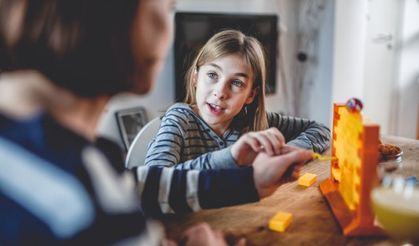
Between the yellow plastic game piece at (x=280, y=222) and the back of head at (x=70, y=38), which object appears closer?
the back of head at (x=70, y=38)

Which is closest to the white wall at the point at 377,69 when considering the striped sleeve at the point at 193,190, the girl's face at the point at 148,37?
the striped sleeve at the point at 193,190

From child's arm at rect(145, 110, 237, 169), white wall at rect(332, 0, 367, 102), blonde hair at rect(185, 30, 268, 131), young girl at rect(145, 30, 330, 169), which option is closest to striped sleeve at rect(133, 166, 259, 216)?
child's arm at rect(145, 110, 237, 169)

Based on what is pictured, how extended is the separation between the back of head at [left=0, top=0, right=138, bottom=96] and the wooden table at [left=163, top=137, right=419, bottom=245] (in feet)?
1.29

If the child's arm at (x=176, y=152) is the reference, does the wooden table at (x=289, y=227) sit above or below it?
below

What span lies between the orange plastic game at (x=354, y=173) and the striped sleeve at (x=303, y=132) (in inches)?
13.6

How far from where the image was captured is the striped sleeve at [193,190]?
891mm

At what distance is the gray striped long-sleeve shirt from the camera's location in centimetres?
126

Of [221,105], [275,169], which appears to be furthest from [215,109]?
[275,169]

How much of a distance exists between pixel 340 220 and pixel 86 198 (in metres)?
0.56

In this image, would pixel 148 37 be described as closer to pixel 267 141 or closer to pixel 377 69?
pixel 267 141

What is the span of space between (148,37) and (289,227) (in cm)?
47

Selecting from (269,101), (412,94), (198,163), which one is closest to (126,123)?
(269,101)

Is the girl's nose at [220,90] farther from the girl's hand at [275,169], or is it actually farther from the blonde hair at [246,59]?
the girl's hand at [275,169]

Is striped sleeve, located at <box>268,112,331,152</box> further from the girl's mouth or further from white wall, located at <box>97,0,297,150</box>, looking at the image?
white wall, located at <box>97,0,297,150</box>
